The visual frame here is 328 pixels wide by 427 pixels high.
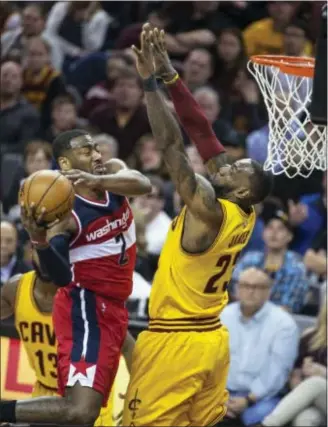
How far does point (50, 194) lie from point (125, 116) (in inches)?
246

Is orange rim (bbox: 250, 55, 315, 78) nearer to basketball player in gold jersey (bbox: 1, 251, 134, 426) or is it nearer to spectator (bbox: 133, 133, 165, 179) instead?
basketball player in gold jersey (bbox: 1, 251, 134, 426)

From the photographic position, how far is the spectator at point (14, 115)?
14.3 metres

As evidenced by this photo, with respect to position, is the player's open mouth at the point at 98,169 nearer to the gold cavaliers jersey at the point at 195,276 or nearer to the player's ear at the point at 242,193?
the gold cavaliers jersey at the point at 195,276

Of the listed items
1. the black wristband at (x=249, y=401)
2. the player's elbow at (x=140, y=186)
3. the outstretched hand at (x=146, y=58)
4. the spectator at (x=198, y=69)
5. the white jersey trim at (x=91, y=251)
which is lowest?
the black wristband at (x=249, y=401)

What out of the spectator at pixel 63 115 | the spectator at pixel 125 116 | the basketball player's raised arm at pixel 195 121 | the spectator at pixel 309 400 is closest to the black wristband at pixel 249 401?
the spectator at pixel 309 400

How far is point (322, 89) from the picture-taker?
745 centimetres

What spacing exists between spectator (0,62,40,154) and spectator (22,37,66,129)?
0.37 metres

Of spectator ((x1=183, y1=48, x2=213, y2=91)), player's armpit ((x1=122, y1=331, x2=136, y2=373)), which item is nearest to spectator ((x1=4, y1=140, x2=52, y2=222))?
spectator ((x1=183, y1=48, x2=213, y2=91))

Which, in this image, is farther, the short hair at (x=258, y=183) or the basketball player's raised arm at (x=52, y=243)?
the short hair at (x=258, y=183)

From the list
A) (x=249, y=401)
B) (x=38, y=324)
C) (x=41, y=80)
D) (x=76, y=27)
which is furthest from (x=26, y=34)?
(x=38, y=324)

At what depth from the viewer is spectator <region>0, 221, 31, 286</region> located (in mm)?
11664

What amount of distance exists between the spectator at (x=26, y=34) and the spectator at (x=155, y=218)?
3.29 meters

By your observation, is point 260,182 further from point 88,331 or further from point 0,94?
point 0,94

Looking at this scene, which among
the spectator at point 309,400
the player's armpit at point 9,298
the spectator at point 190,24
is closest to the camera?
the player's armpit at point 9,298
